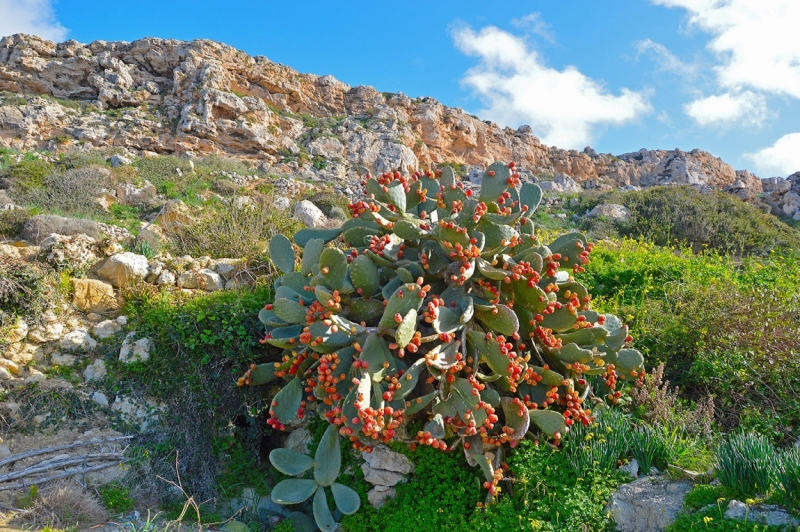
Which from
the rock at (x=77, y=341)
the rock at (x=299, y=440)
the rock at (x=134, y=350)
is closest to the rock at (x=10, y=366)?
the rock at (x=77, y=341)

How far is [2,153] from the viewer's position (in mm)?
16250

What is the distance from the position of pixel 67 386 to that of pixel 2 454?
1.88 feet

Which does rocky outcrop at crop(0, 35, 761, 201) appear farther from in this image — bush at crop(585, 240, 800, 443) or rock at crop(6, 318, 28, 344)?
rock at crop(6, 318, 28, 344)

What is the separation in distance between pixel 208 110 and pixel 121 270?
23.1 m

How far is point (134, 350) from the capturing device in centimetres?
405

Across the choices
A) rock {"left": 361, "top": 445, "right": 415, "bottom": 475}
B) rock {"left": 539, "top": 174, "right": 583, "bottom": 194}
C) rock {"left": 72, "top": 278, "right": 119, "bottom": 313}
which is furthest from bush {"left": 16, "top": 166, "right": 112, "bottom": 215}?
rock {"left": 539, "top": 174, "right": 583, "bottom": 194}

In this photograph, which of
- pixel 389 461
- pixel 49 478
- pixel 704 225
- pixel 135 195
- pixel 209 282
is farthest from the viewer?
pixel 135 195

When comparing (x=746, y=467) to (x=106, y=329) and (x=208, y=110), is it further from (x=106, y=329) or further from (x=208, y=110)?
(x=208, y=110)

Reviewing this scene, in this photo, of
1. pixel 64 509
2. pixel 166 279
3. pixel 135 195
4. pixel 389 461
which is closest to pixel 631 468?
pixel 389 461

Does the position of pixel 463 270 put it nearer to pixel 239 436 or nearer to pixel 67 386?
pixel 239 436

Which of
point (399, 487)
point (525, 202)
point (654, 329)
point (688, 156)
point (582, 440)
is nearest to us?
point (582, 440)

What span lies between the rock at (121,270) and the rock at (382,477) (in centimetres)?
282

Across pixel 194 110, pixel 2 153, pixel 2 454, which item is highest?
pixel 194 110

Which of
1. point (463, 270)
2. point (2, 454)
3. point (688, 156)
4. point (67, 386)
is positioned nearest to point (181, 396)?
point (67, 386)
